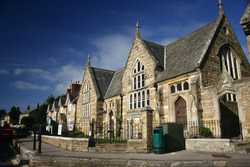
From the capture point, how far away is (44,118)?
60.3m

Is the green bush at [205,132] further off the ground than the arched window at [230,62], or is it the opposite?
the arched window at [230,62]

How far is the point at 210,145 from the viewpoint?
11344mm

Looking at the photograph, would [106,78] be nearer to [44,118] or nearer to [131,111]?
[131,111]

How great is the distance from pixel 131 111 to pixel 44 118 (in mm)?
46661

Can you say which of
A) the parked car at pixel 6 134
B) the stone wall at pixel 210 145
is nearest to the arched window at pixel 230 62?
the stone wall at pixel 210 145

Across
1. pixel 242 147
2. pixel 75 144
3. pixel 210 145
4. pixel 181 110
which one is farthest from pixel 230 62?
pixel 75 144

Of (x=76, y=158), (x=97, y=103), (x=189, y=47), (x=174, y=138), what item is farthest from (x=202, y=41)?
(x=97, y=103)

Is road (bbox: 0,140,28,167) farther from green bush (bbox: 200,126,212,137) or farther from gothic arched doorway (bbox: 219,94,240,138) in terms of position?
gothic arched doorway (bbox: 219,94,240,138)

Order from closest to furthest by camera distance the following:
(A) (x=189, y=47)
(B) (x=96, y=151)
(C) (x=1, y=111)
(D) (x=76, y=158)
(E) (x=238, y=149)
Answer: (D) (x=76, y=158) → (E) (x=238, y=149) → (B) (x=96, y=151) → (A) (x=189, y=47) → (C) (x=1, y=111)

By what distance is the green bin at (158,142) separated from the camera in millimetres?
11281

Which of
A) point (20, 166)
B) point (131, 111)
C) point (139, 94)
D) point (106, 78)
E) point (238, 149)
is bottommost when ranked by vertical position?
point (20, 166)

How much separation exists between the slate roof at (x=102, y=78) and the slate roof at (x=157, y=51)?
10.5 metres

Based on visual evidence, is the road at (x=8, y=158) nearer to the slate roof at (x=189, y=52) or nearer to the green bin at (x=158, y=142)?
the green bin at (x=158, y=142)

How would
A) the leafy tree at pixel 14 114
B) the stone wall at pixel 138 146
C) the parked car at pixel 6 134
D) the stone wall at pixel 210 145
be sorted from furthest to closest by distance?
the leafy tree at pixel 14 114 < the parked car at pixel 6 134 < the stone wall at pixel 138 146 < the stone wall at pixel 210 145
